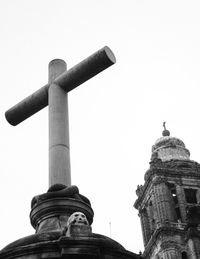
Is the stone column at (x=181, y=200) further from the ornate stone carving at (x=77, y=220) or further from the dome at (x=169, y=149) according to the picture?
the ornate stone carving at (x=77, y=220)

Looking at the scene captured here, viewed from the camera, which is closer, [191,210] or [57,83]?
[57,83]

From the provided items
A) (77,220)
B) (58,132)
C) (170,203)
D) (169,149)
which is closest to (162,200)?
(170,203)

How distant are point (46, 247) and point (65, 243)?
301 mm

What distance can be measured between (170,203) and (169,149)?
356 inches

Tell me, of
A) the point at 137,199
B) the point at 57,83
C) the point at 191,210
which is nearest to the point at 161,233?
the point at 191,210

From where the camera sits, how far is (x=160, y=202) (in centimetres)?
5888

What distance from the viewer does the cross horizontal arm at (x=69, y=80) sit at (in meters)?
11.3

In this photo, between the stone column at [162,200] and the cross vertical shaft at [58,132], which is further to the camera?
the stone column at [162,200]

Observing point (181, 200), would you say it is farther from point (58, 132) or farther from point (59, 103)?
point (58, 132)

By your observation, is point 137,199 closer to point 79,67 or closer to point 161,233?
point 161,233

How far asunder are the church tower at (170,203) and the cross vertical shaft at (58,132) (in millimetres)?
44753

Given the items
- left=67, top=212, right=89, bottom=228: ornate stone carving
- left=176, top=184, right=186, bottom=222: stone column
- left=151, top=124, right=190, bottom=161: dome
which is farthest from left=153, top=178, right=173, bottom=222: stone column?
left=67, top=212, right=89, bottom=228: ornate stone carving

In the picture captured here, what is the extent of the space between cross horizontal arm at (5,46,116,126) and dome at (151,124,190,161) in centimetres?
5297

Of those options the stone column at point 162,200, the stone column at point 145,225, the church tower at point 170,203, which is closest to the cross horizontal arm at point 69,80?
the church tower at point 170,203
